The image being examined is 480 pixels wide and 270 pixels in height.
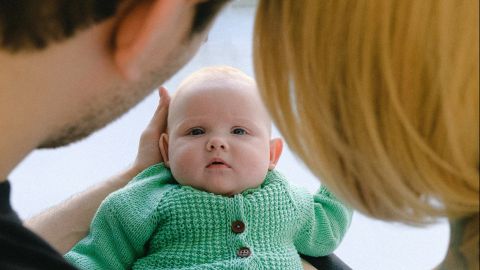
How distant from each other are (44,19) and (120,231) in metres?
0.60

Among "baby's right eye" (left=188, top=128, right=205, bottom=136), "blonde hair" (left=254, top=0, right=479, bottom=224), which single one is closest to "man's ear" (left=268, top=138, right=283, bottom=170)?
"baby's right eye" (left=188, top=128, right=205, bottom=136)

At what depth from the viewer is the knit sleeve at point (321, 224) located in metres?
1.13

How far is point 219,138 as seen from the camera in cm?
110

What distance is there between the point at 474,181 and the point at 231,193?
0.55 m

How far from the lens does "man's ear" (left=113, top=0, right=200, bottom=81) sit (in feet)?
1.88

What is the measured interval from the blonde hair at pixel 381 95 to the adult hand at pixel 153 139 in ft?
1.97

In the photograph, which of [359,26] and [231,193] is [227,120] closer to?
[231,193]

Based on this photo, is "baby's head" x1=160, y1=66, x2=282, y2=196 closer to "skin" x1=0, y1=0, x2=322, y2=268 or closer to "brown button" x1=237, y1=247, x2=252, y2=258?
"brown button" x1=237, y1=247, x2=252, y2=258

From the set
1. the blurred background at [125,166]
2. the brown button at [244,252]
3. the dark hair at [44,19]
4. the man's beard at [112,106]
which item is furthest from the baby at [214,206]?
the dark hair at [44,19]

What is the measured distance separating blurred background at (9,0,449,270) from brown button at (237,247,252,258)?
0.35 meters

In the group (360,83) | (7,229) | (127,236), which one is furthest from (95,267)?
(360,83)

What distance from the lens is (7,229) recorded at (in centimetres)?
58

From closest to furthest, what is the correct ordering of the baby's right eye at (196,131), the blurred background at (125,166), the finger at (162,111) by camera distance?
the baby's right eye at (196,131), the finger at (162,111), the blurred background at (125,166)

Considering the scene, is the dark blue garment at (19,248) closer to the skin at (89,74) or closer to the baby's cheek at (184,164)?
the skin at (89,74)
